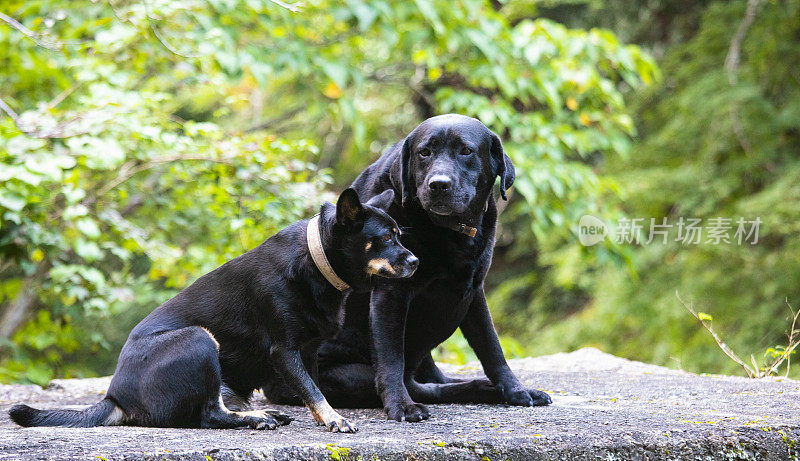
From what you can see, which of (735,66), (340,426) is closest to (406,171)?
(340,426)

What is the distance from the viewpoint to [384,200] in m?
3.03

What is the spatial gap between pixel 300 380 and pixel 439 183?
942mm

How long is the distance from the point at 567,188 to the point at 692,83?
345 centimetres

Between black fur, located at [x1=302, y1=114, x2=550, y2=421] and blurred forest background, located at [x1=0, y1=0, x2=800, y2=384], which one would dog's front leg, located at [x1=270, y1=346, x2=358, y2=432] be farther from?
blurred forest background, located at [x1=0, y1=0, x2=800, y2=384]

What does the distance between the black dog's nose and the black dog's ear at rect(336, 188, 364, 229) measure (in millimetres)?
311

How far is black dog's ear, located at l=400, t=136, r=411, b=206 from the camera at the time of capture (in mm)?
3156

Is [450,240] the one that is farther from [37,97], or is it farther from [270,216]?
[37,97]

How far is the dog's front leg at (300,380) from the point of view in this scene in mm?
2697

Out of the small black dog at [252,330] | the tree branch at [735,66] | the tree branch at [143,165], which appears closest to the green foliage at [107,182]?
the tree branch at [143,165]

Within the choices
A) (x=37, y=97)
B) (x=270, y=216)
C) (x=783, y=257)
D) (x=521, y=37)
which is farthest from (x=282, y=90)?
(x=783, y=257)

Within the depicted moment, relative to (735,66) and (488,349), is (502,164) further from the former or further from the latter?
(735,66)

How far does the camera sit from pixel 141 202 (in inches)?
244

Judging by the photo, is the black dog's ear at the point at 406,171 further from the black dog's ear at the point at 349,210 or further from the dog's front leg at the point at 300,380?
the dog's front leg at the point at 300,380

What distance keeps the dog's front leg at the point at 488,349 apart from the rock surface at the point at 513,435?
5.4 inches
